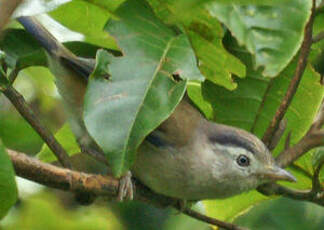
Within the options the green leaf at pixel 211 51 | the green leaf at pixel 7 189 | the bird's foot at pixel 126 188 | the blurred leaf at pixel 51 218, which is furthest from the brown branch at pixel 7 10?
the bird's foot at pixel 126 188

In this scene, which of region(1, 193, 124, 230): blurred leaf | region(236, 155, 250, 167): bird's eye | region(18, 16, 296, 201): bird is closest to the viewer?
region(1, 193, 124, 230): blurred leaf

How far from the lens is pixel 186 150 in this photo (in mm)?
2900

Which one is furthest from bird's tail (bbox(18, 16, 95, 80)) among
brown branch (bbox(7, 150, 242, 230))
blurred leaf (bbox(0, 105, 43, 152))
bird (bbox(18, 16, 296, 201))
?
brown branch (bbox(7, 150, 242, 230))

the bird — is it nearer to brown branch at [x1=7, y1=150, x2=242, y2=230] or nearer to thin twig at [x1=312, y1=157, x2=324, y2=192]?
thin twig at [x1=312, y1=157, x2=324, y2=192]

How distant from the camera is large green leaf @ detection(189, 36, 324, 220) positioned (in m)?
2.51

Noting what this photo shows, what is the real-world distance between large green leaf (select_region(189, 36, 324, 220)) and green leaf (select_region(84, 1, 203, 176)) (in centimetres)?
39

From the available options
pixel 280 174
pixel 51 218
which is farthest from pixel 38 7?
pixel 51 218

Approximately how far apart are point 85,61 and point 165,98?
0.73m

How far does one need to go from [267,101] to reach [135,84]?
2.56 feet

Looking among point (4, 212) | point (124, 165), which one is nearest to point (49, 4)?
point (124, 165)

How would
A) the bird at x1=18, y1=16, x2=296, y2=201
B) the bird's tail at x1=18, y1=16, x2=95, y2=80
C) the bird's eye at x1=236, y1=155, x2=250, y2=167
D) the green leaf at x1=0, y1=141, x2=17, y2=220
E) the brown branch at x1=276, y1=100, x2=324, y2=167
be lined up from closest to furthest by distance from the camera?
the green leaf at x1=0, y1=141, x2=17, y2=220, the brown branch at x1=276, y1=100, x2=324, y2=167, the bird's tail at x1=18, y1=16, x2=95, y2=80, the bird at x1=18, y1=16, x2=296, y2=201, the bird's eye at x1=236, y1=155, x2=250, y2=167

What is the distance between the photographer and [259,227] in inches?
137

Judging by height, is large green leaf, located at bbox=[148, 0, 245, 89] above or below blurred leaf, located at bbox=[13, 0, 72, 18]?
below

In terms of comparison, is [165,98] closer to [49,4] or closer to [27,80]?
[49,4]
